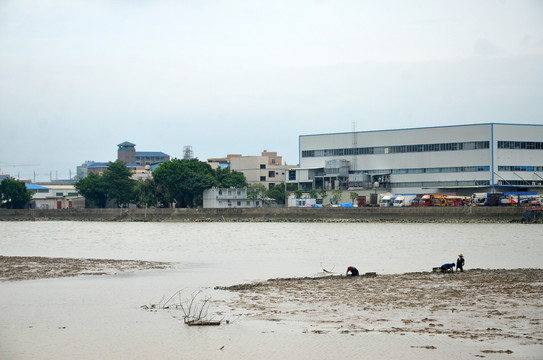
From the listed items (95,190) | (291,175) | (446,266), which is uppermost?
(291,175)

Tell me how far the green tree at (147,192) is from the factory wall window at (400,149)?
24243mm

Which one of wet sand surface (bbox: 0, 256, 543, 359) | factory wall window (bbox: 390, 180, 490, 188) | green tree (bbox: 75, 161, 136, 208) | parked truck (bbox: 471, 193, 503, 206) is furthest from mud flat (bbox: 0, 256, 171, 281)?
green tree (bbox: 75, 161, 136, 208)

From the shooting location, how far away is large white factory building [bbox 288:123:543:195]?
282 feet

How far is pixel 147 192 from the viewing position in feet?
351

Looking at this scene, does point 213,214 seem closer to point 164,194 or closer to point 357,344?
point 164,194

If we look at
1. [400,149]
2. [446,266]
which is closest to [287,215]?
[400,149]

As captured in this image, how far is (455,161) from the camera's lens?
8812 centimetres

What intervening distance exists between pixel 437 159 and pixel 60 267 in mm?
67131

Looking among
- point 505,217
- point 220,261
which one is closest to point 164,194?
point 505,217

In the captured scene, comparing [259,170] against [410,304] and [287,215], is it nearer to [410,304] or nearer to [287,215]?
[287,215]

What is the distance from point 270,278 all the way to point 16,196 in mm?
105298

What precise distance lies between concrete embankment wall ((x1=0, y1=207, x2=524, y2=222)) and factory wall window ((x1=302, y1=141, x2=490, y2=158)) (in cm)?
1229

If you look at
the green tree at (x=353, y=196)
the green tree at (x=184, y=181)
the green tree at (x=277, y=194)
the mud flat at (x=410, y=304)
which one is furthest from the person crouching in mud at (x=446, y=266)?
the green tree at (x=277, y=194)

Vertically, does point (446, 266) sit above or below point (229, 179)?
below
